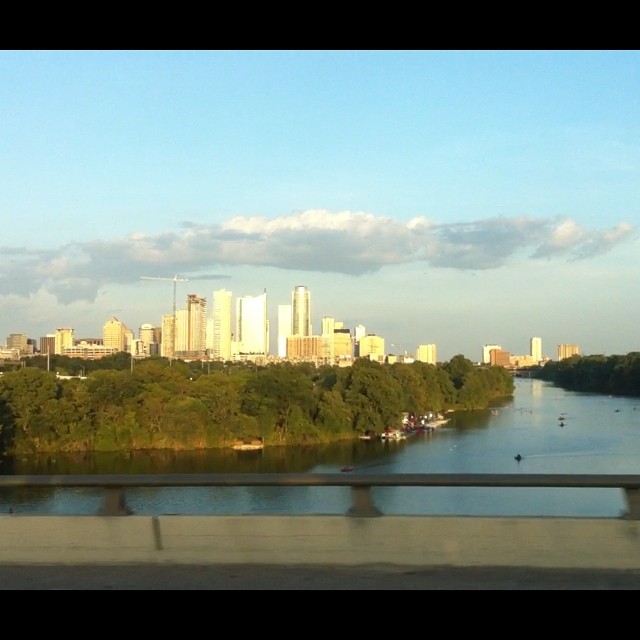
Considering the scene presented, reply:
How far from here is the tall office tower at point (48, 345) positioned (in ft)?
133

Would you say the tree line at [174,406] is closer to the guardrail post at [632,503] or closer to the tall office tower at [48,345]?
the tall office tower at [48,345]

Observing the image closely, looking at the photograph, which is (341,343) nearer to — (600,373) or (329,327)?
(329,327)

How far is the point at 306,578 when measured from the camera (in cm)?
616

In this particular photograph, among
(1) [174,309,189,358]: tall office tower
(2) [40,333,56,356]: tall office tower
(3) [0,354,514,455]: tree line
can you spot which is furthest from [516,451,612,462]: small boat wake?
(1) [174,309,189,358]: tall office tower

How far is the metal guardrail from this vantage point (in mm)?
6191

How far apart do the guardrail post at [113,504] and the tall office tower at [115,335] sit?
41.4 meters

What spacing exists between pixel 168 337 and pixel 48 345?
17.7 metres

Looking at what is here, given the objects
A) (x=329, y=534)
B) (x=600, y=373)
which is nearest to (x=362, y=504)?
(x=329, y=534)

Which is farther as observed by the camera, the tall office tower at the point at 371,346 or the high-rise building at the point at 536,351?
the tall office tower at the point at 371,346

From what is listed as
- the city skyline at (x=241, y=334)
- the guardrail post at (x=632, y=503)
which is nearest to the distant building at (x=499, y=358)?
the city skyline at (x=241, y=334)

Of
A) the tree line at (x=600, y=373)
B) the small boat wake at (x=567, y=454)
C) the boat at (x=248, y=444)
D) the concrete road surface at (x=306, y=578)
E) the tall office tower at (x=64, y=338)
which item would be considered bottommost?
the small boat wake at (x=567, y=454)

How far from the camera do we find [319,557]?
21.1ft

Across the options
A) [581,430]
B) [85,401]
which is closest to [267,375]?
[85,401]
